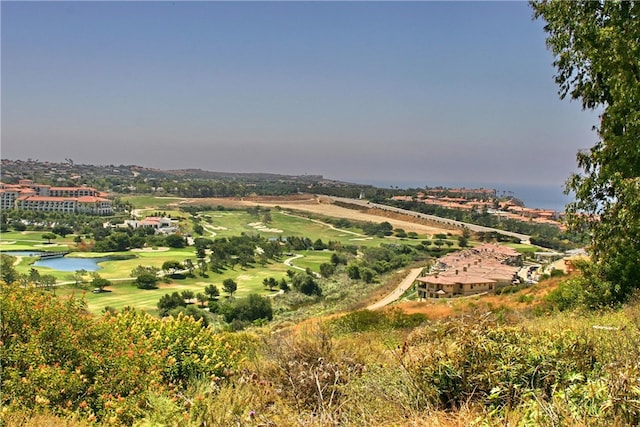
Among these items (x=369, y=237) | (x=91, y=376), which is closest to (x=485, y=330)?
(x=91, y=376)

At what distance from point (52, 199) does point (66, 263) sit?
2932cm

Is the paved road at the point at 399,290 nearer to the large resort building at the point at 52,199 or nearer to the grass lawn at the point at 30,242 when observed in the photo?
the grass lawn at the point at 30,242

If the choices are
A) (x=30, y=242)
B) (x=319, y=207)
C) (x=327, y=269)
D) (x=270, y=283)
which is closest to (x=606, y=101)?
(x=270, y=283)

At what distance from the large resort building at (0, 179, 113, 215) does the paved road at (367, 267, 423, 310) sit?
158 feet

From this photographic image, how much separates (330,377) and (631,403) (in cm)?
228

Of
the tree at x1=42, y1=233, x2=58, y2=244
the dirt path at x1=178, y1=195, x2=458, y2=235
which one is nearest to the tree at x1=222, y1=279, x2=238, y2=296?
the tree at x1=42, y1=233, x2=58, y2=244

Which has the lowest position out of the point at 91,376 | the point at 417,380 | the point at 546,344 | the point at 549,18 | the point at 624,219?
the point at 91,376

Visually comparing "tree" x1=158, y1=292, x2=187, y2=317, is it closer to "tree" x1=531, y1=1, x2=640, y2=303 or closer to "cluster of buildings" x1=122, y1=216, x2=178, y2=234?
"tree" x1=531, y1=1, x2=640, y2=303

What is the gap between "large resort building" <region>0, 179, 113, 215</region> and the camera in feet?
200

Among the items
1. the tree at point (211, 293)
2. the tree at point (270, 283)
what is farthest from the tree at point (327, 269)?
the tree at point (211, 293)

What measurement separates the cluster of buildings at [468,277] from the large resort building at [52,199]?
50968 millimetres

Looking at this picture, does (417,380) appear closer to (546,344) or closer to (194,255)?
(546,344)

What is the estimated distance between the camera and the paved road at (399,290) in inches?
1030

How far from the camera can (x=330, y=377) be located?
398 cm
